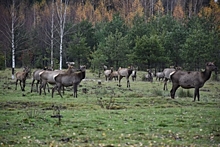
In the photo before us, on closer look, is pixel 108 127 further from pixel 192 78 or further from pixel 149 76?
pixel 149 76

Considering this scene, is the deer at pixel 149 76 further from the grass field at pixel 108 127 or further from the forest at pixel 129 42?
the grass field at pixel 108 127

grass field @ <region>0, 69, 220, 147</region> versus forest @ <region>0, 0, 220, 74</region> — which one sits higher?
forest @ <region>0, 0, 220, 74</region>

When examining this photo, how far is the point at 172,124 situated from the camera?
1354 cm

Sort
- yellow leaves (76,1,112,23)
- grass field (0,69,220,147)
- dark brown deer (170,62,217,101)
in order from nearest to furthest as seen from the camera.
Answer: grass field (0,69,220,147) < dark brown deer (170,62,217,101) < yellow leaves (76,1,112,23)

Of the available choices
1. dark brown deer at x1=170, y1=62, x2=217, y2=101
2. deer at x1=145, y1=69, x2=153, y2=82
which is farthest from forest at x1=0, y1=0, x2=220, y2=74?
dark brown deer at x1=170, y1=62, x2=217, y2=101

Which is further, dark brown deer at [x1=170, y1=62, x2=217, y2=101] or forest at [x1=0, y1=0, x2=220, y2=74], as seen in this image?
forest at [x1=0, y1=0, x2=220, y2=74]

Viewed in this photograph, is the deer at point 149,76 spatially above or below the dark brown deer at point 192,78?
below

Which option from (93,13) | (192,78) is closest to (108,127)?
(192,78)

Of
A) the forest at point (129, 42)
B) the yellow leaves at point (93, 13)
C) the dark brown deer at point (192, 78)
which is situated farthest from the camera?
the yellow leaves at point (93, 13)

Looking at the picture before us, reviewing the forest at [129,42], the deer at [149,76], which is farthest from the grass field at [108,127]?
the forest at [129,42]

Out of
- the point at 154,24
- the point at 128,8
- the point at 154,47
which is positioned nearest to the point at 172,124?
the point at 154,47

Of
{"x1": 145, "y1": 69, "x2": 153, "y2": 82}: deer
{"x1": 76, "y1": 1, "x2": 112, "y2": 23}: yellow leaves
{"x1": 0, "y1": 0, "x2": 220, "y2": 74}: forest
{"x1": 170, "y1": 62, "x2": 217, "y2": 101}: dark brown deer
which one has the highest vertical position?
{"x1": 76, "y1": 1, "x2": 112, "y2": 23}: yellow leaves

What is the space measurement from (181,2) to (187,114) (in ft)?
332

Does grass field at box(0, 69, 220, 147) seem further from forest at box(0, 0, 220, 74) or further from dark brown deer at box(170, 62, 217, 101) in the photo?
forest at box(0, 0, 220, 74)
